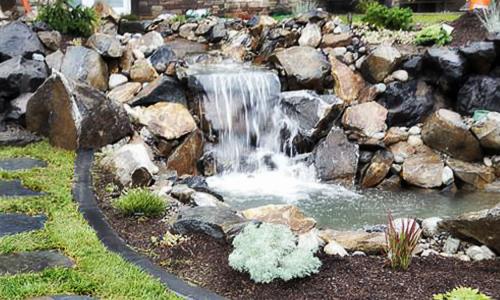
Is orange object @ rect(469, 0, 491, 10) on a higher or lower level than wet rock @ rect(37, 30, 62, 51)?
higher

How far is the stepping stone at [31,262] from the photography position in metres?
3.58

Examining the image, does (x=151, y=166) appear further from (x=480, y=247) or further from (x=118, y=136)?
(x=480, y=247)

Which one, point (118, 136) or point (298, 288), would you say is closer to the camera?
point (298, 288)

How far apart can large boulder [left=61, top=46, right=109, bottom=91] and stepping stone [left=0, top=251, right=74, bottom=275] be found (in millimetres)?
4535

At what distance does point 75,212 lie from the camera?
456cm

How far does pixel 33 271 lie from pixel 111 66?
18.0ft

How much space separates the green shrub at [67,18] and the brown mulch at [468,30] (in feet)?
19.5

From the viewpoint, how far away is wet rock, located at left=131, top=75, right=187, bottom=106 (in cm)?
784

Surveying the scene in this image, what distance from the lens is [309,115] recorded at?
8219 mm

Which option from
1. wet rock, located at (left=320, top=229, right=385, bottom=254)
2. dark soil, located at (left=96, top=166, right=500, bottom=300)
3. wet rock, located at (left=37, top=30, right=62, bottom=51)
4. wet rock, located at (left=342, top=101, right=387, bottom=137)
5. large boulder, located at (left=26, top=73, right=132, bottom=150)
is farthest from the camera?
wet rock, located at (left=37, top=30, right=62, bottom=51)

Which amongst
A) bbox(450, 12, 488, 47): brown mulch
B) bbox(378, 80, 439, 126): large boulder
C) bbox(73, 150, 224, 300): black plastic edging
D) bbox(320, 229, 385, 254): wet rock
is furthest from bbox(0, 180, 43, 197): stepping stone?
bbox(450, 12, 488, 47): brown mulch

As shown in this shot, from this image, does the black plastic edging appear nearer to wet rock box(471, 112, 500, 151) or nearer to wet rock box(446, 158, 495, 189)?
wet rock box(446, 158, 495, 189)

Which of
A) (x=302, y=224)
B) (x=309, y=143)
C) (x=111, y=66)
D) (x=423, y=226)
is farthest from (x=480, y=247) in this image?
(x=111, y=66)

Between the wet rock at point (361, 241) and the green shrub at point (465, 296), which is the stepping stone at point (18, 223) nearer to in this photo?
the wet rock at point (361, 241)
